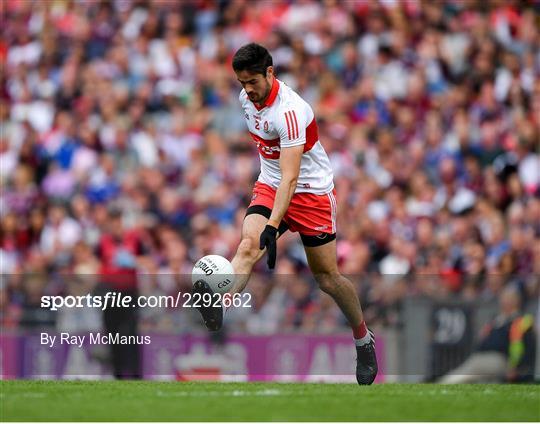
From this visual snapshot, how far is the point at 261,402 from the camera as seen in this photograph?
30.1ft

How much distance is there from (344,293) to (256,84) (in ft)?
5.62

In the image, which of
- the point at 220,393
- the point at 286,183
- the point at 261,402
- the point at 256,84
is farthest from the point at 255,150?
the point at 261,402

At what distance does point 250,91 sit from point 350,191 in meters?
7.19

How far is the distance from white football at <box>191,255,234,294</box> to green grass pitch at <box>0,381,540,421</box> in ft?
2.44

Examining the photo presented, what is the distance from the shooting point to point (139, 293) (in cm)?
1441

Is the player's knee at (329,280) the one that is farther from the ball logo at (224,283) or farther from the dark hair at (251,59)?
the dark hair at (251,59)

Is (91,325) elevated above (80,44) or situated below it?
below

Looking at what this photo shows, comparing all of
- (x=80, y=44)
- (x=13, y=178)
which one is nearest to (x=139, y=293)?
(x=13, y=178)

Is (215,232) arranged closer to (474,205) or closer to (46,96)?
(474,205)

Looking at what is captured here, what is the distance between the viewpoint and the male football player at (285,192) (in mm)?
10031

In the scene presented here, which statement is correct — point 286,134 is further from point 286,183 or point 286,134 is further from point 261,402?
point 261,402

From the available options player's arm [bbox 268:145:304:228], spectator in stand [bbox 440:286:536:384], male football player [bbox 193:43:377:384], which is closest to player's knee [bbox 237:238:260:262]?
male football player [bbox 193:43:377:384]

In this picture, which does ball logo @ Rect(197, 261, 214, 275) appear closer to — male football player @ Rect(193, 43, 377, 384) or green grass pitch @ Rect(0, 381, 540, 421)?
male football player @ Rect(193, 43, 377, 384)

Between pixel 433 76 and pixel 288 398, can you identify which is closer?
pixel 288 398
